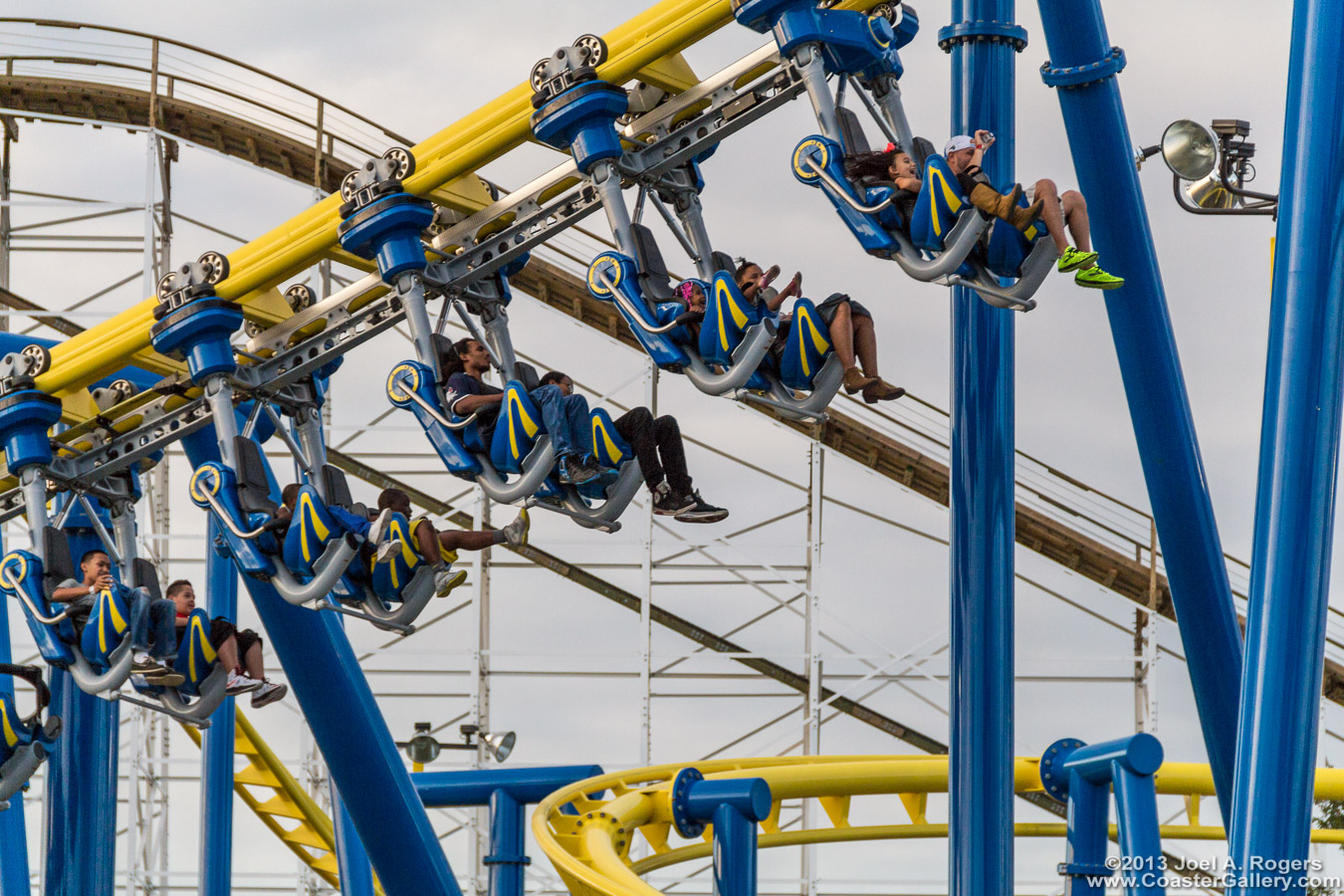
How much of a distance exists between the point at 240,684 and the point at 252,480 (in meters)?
0.76

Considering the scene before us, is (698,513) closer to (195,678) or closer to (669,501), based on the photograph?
(669,501)

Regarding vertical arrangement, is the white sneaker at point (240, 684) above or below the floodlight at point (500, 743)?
above

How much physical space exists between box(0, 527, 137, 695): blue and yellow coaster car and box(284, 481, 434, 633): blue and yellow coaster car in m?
0.66

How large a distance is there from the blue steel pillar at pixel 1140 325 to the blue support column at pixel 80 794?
353 centimetres

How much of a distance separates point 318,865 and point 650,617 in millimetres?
3307

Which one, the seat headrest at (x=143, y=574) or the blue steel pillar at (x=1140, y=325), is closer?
the blue steel pillar at (x=1140, y=325)

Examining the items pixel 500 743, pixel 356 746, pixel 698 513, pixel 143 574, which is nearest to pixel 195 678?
pixel 143 574

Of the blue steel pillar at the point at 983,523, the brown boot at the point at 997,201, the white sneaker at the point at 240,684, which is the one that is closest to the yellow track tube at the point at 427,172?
the brown boot at the point at 997,201

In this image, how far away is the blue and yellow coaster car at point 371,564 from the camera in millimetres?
5383

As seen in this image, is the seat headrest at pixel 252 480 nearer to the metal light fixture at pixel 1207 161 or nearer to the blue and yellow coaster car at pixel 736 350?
the blue and yellow coaster car at pixel 736 350

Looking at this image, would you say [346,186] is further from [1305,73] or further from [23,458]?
[1305,73]

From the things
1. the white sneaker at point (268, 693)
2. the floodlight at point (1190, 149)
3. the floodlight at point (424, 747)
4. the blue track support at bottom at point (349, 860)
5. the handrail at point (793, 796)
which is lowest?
the blue track support at bottom at point (349, 860)

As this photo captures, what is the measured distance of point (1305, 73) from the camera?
4.05 meters

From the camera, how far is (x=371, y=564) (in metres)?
5.44
